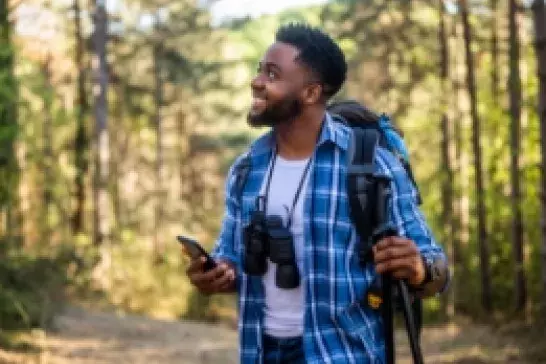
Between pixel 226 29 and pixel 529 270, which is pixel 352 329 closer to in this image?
pixel 529 270

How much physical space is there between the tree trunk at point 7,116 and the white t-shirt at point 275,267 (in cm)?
761

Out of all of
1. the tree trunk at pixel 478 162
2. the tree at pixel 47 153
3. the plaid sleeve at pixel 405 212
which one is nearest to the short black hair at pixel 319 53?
the plaid sleeve at pixel 405 212

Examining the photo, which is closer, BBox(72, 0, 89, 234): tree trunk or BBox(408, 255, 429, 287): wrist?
BBox(408, 255, 429, 287): wrist

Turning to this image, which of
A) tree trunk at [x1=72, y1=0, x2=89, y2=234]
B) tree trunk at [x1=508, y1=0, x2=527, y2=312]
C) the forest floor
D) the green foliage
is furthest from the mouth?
tree trunk at [x1=72, y1=0, x2=89, y2=234]

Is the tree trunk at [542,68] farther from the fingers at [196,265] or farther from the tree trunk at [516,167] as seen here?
the fingers at [196,265]

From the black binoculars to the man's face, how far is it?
34 cm

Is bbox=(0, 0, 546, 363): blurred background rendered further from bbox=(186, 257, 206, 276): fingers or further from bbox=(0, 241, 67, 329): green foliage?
bbox=(186, 257, 206, 276): fingers

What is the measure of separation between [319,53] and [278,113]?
0.26 metres

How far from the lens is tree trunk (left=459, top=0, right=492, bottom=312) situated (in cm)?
2170

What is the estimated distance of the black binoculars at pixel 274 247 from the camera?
335cm

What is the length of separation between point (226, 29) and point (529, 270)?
60.4 ft

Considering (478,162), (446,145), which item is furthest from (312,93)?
(446,145)

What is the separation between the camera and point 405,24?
2398 cm

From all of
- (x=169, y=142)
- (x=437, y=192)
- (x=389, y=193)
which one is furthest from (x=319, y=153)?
(x=169, y=142)
